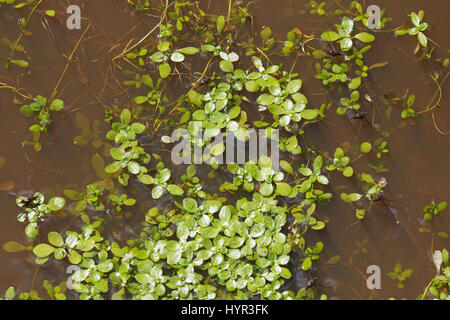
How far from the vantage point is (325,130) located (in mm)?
1401

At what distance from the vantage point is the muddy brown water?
4.57ft

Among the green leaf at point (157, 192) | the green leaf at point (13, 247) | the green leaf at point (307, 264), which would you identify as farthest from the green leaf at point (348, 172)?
the green leaf at point (13, 247)

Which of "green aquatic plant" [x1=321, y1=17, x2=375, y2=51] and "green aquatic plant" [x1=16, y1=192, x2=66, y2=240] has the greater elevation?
"green aquatic plant" [x1=321, y1=17, x2=375, y2=51]

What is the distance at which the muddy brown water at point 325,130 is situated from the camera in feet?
4.57

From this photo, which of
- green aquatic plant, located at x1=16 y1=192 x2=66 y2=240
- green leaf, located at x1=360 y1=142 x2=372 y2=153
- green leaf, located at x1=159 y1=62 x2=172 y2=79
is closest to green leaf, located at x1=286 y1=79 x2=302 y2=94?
green leaf, located at x1=360 y1=142 x2=372 y2=153

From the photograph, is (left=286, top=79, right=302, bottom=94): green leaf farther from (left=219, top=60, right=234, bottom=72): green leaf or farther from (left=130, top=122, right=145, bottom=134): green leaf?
(left=130, top=122, right=145, bottom=134): green leaf

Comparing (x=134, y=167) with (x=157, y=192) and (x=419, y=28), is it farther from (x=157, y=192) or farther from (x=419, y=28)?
(x=419, y=28)

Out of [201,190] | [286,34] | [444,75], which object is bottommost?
[201,190]

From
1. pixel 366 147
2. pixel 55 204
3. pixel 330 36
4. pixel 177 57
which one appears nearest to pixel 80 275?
pixel 55 204

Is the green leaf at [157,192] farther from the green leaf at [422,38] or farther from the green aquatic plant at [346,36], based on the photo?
the green leaf at [422,38]

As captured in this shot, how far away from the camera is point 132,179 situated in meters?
1.39

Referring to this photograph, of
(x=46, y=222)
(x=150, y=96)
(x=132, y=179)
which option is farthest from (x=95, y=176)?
(x=150, y=96)
